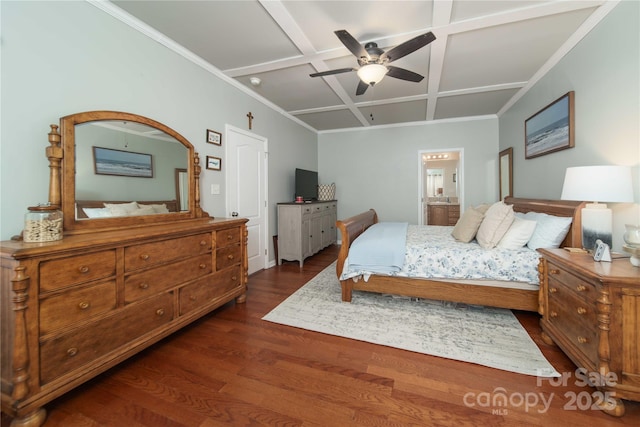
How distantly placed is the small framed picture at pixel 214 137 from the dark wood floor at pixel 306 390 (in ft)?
6.86

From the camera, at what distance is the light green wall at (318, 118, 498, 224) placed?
4914mm

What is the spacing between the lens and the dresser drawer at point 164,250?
166 centimetres

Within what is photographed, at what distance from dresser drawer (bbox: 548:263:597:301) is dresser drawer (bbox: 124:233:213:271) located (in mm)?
2643

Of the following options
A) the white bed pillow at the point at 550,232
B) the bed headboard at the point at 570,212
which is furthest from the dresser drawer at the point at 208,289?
the bed headboard at the point at 570,212

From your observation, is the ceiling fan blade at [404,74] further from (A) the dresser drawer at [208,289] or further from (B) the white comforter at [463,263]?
(A) the dresser drawer at [208,289]

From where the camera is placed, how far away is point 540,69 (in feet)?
9.95

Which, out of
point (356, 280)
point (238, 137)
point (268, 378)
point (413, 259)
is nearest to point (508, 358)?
point (413, 259)

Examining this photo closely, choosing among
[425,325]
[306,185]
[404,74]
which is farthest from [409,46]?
[306,185]

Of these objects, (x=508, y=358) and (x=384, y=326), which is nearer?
(x=508, y=358)

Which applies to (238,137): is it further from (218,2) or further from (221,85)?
(218,2)

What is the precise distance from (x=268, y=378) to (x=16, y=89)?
2356mm

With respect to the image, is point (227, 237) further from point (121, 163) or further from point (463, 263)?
point (463, 263)

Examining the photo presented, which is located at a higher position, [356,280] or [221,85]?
[221,85]

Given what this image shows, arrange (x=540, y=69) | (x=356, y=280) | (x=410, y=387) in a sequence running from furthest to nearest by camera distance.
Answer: (x=540, y=69)
(x=356, y=280)
(x=410, y=387)
